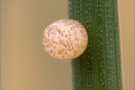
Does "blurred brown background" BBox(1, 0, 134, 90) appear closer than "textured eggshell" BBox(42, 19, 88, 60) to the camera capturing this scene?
No

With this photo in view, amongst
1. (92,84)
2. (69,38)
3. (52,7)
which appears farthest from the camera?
(52,7)

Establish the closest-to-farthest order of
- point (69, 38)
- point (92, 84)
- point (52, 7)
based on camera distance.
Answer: point (69, 38) → point (92, 84) → point (52, 7)

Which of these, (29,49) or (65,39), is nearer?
(65,39)

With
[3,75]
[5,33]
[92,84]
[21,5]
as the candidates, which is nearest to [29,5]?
[21,5]

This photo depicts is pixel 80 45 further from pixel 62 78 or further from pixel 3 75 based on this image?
pixel 3 75
